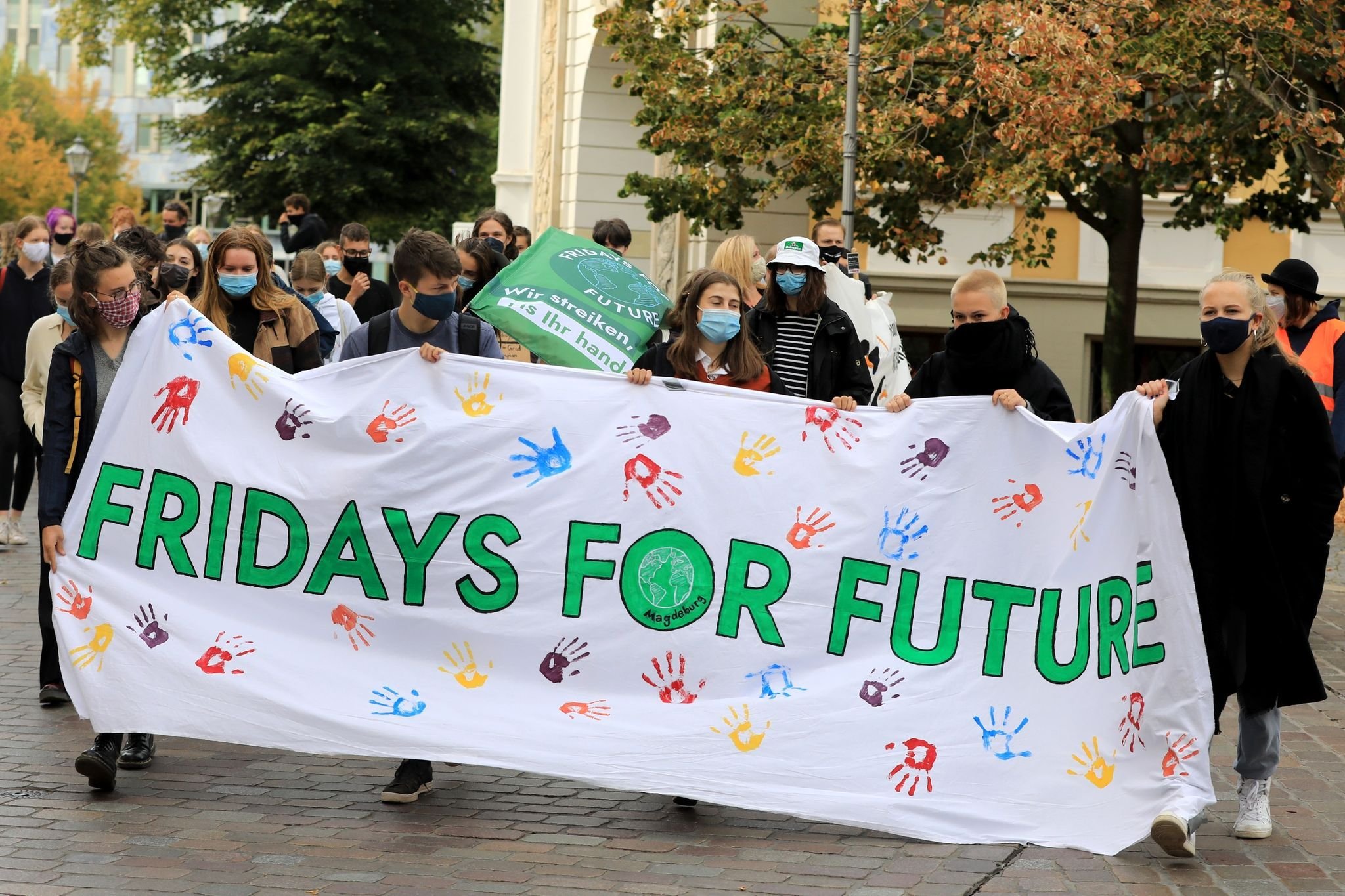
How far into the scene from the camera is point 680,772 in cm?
619

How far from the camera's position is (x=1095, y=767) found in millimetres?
6164

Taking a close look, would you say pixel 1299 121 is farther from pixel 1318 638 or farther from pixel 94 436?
pixel 94 436

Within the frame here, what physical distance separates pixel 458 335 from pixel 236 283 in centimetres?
104

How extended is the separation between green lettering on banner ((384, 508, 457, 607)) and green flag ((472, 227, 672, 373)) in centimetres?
149

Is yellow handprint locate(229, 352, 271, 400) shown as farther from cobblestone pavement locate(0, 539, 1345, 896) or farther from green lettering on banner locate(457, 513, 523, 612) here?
cobblestone pavement locate(0, 539, 1345, 896)

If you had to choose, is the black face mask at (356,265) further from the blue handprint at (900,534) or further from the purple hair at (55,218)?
the blue handprint at (900,534)

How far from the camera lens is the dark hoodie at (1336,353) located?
8.80 m

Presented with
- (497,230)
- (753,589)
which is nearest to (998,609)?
(753,589)

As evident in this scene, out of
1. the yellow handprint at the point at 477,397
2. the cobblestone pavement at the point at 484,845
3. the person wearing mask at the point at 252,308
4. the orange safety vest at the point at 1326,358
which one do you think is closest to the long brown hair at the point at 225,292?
the person wearing mask at the point at 252,308

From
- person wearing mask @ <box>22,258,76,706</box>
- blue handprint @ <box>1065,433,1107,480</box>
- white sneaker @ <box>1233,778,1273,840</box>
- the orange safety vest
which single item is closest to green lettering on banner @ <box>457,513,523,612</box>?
person wearing mask @ <box>22,258,76,706</box>

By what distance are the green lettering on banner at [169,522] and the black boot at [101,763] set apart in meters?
0.64

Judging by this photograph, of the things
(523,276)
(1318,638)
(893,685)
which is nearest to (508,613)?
(893,685)

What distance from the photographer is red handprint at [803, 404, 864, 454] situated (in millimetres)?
6621

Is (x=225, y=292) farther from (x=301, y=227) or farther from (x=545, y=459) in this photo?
(x=301, y=227)
